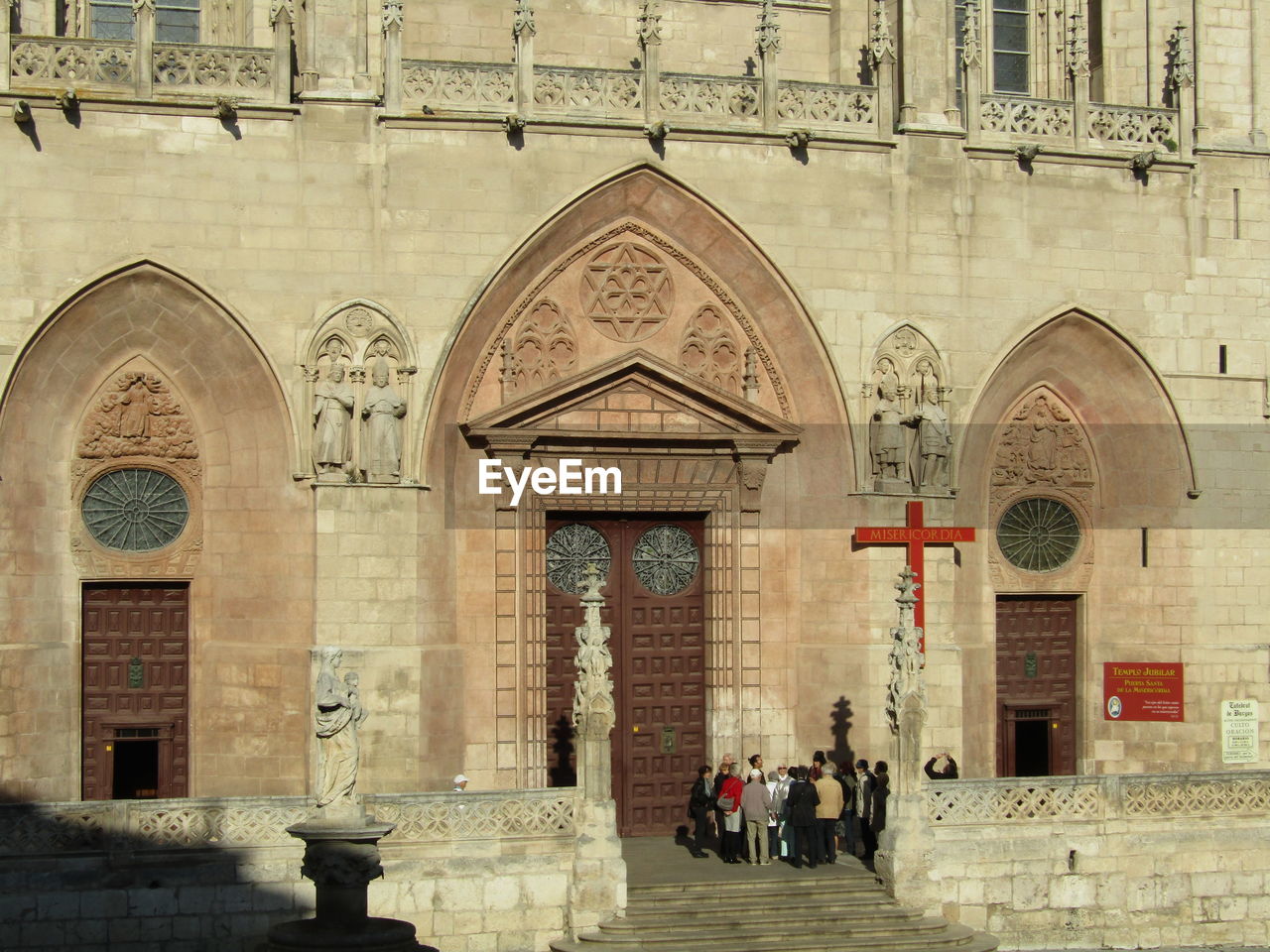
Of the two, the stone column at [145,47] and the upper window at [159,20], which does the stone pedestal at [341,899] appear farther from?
the upper window at [159,20]

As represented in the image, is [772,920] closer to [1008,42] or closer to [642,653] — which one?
[642,653]

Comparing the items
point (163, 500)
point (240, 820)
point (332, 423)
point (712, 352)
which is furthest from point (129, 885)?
point (712, 352)

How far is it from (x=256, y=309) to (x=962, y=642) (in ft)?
31.1

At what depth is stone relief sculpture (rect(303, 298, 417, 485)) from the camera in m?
23.9

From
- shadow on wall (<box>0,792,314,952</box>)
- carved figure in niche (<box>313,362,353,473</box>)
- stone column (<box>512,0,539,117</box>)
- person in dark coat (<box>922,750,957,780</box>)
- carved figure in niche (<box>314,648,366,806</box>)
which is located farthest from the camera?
stone column (<box>512,0,539,117</box>)

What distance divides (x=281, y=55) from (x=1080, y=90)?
32.2 ft

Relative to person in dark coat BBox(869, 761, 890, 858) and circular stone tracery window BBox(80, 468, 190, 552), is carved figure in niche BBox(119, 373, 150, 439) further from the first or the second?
person in dark coat BBox(869, 761, 890, 858)

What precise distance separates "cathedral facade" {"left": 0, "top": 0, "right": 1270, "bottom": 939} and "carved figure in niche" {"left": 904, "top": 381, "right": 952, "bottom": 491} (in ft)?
0.14

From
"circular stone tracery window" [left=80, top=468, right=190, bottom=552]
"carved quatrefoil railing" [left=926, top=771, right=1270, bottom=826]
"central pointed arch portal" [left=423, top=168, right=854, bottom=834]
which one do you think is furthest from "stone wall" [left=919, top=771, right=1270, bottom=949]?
"circular stone tracery window" [left=80, top=468, right=190, bottom=552]

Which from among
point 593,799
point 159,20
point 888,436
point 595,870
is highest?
point 159,20

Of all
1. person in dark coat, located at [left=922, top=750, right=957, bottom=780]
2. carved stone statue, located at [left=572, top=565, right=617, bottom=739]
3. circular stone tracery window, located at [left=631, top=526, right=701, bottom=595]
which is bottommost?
person in dark coat, located at [left=922, top=750, right=957, bottom=780]

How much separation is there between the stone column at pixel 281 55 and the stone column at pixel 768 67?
553 centimetres

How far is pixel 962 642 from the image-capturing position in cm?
2645

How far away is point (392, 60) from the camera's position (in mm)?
24344
